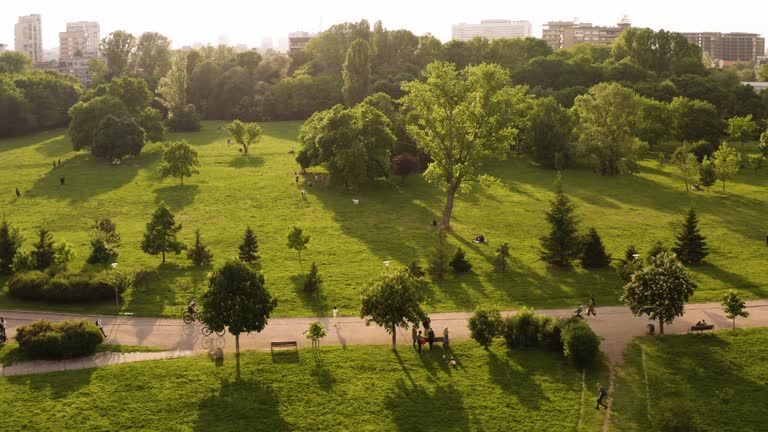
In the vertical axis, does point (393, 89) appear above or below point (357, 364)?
above

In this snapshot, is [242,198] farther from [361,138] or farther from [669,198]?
[669,198]

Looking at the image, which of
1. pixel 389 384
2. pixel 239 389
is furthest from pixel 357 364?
pixel 239 389

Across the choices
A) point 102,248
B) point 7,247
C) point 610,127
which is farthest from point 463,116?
point 7,247

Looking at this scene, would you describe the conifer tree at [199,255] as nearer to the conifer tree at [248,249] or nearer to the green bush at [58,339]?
the conifer tree at [248,249]

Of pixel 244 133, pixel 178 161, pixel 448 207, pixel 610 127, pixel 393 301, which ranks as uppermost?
pixel 610 127

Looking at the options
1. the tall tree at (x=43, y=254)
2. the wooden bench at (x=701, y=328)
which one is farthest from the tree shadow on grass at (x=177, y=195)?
the wooden bench at (x=701, y=328)

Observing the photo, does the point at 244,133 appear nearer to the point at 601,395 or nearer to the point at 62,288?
the point at 62,288

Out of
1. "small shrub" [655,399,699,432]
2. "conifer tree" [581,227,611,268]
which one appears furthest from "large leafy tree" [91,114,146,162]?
"small shrub" [655,399,699,432]
